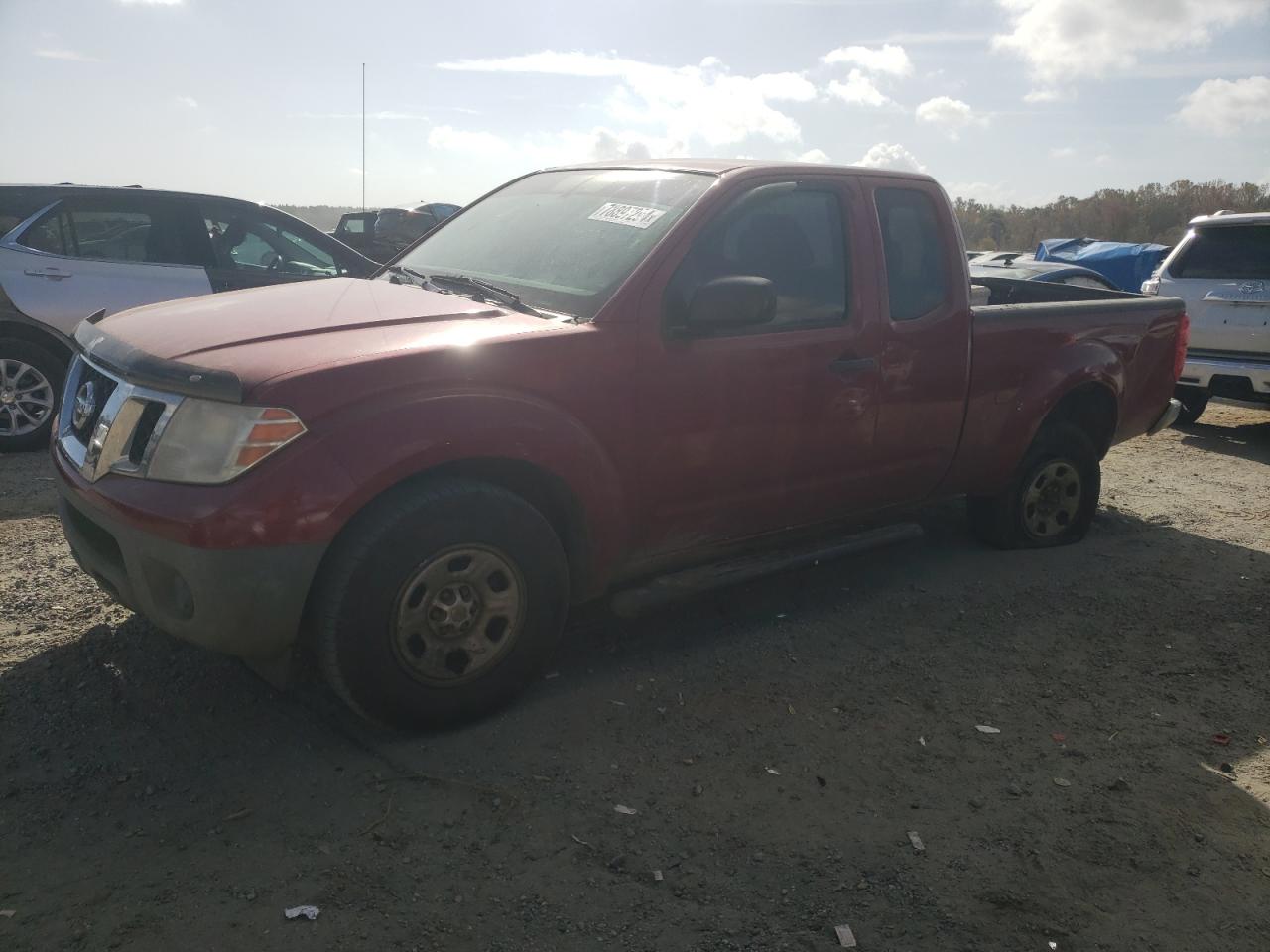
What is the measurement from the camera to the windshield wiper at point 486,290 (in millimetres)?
3736

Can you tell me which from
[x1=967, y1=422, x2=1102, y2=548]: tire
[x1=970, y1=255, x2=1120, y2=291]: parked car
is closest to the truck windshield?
[x1=967, y1=422, x2=1102, y2=548]: tire

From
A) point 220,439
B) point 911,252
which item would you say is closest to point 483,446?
point 220,439

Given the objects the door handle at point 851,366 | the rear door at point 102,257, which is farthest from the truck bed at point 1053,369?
the rear door at point 102,257

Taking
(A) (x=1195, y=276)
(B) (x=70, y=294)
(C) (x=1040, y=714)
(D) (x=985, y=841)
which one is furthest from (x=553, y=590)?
(A) (x=1195, y=276)

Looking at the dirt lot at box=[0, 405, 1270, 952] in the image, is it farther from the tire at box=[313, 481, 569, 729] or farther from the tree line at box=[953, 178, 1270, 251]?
the tree line at box=[953, 178, 1270, 251]

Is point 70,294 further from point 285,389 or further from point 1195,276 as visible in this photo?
point 1195,276

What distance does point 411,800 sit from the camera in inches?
A: 120

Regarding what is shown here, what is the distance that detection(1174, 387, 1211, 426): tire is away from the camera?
936cm

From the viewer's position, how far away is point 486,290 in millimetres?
3896

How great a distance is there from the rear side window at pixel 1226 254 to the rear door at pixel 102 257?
826 cm

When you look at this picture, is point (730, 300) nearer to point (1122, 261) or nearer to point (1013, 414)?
point (1013, 414)

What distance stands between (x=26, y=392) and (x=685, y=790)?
576cm

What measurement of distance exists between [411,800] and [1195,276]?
881 centimetres

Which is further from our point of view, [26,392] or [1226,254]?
[1226,254]
